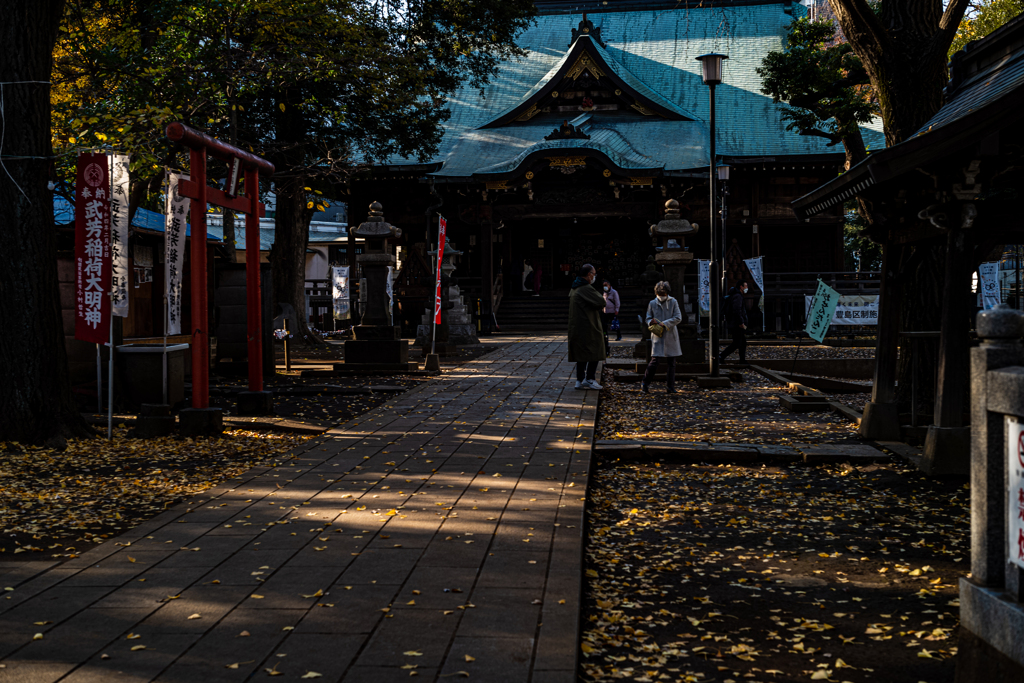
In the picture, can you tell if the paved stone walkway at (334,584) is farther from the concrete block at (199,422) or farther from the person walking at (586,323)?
the person walking at (586,323)

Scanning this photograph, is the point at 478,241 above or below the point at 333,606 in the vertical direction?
above

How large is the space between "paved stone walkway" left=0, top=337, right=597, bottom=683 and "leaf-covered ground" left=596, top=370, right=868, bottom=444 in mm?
2385

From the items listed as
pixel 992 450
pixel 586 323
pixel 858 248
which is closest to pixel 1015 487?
pixel 992 450

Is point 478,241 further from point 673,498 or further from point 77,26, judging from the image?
point 673,498

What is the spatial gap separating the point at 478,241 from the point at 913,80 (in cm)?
2127

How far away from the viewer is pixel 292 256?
66.4 feet

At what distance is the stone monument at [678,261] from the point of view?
15.0 m

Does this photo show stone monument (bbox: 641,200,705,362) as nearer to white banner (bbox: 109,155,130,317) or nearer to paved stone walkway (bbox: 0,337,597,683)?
paved stone walkway (bbox: 0,337,597,683)

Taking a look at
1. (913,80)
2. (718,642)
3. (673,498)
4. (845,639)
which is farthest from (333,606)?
(913,80)

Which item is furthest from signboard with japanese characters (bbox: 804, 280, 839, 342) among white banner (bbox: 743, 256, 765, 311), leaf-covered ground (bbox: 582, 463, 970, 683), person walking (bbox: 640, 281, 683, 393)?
white banner (bbox: 743, 256, 765, 311)

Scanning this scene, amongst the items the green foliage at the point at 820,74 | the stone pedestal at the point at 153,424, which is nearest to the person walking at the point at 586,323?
the stone pedestal at the point at 153,424

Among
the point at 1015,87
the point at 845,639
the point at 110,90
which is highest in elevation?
the point at 110,90

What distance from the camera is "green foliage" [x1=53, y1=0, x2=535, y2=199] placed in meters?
12.4

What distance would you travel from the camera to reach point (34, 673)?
299cm
